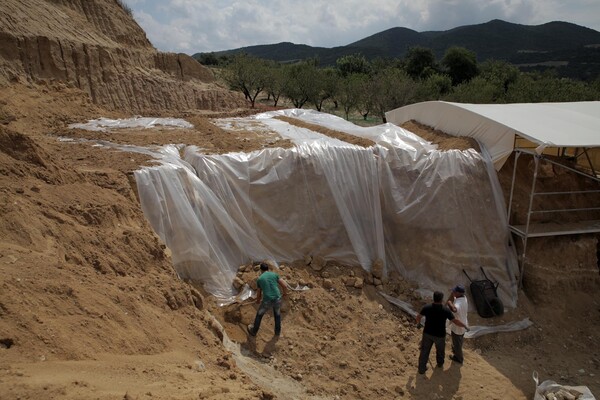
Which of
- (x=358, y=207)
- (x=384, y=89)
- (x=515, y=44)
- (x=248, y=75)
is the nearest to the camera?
(x=358, y=207)

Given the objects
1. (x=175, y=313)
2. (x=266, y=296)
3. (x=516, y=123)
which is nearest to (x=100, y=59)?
(x=266, y=296)

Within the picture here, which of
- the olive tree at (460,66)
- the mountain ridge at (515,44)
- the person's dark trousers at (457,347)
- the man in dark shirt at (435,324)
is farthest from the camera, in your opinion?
the mountain ridge at (515,44)

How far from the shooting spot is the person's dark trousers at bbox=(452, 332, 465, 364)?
621cm

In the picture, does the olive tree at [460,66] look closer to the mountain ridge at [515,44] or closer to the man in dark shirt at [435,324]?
the mountain ridge at [515,44]

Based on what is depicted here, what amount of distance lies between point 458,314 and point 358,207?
109 inches

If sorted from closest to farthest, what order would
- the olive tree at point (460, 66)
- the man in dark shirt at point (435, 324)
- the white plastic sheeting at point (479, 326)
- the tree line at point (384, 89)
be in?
the man in dark shirt at point (435, 324) < the white plastic sheeting at point (479, 326) < the tree line at point (384, 89) < the olive tree at point (460, 66)

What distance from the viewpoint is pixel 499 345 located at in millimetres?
7016

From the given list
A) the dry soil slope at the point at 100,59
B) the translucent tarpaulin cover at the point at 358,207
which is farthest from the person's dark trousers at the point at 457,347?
the dry soil slope at the point at 100,59

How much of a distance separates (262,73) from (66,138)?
1926cm

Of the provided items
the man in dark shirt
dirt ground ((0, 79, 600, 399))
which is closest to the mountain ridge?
dirt ground ((0, 79, 600, 399))

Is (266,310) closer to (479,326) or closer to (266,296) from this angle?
(266,296)

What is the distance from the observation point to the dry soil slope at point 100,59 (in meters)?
13.8

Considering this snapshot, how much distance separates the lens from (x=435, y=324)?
5.67 m

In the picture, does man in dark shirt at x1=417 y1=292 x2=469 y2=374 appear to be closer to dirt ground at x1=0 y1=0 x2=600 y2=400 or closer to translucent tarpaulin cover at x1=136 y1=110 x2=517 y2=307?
dirt ground at x1=0 y1=0 x2=600 y2=400
